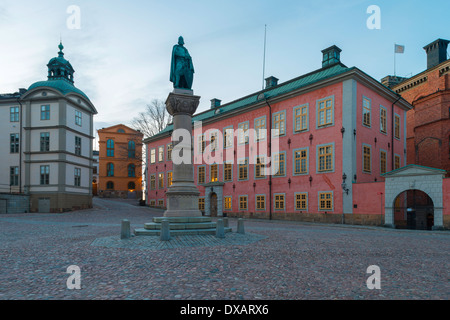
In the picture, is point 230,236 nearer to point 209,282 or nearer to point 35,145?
point 209,282

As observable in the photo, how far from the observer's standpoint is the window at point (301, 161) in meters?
25.7

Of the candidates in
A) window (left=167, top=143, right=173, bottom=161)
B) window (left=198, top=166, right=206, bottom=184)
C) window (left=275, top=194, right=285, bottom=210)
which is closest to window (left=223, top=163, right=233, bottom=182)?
window (left=198, top=166, right=206, bottom=184)

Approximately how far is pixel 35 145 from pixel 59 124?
141 inches

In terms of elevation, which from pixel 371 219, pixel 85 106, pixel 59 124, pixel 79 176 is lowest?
pixel 371 219

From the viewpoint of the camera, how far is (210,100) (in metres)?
39.9

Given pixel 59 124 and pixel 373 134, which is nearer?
pixel 373 134

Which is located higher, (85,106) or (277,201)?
(85,106)

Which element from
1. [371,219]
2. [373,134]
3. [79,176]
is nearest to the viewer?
[371,219]

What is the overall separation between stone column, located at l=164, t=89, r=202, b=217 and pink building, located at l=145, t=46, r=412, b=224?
43.7ft

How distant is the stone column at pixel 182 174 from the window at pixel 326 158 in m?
13.5

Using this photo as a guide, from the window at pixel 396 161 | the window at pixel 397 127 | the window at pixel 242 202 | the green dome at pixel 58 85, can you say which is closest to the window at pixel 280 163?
the window at pixel 242 202

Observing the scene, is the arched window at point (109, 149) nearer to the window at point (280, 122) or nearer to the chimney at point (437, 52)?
the window at point (280, 122)

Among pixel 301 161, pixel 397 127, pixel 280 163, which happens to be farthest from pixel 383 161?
pixel 280 163
